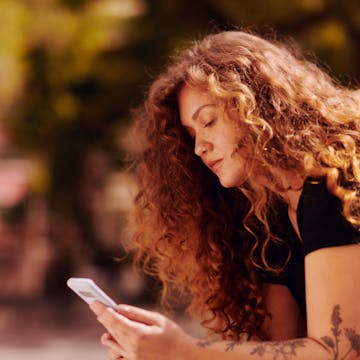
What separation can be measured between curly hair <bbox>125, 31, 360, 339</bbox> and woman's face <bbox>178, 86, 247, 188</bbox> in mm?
24

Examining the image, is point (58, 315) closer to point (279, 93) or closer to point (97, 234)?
point (97, 234)

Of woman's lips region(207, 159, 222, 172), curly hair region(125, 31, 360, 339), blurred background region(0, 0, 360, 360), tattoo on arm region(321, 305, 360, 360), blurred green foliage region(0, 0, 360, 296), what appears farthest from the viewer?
blurred green foliage region(0, 0, 360, 296)

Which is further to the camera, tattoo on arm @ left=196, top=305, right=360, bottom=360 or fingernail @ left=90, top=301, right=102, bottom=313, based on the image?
fingernail @ left=90, top=301, right=102, bottom=313

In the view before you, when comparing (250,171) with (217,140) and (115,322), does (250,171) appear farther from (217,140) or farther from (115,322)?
(115,322)

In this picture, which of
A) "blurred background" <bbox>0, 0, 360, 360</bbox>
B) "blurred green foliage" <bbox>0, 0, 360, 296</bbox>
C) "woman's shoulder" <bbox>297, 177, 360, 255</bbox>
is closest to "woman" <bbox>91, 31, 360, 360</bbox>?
"woman's shoulder" <bbox>297, 177, 360, 255</bbox>

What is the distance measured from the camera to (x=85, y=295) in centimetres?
181

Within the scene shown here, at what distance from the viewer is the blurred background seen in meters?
6.04

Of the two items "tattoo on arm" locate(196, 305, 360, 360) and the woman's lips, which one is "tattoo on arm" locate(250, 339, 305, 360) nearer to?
"tattoo on arm" locate(196, 305, 360, 360)

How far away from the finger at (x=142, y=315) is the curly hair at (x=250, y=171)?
1.44ft

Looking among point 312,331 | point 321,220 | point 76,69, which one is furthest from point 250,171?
point 76,69

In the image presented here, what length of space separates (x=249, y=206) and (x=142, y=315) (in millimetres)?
601

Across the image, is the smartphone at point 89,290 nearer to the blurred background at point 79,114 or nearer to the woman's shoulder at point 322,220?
the woman's shoulder at point 322,220

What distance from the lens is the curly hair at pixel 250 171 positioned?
1.82 meters

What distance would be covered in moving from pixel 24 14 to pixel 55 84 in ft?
2.71
